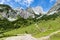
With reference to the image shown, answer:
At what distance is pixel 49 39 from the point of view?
14162 centimetres

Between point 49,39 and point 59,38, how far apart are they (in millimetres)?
8781

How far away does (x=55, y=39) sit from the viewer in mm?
136750

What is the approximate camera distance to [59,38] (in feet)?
468

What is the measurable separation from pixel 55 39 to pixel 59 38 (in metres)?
7.40

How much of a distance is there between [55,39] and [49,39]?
21.5 ft
